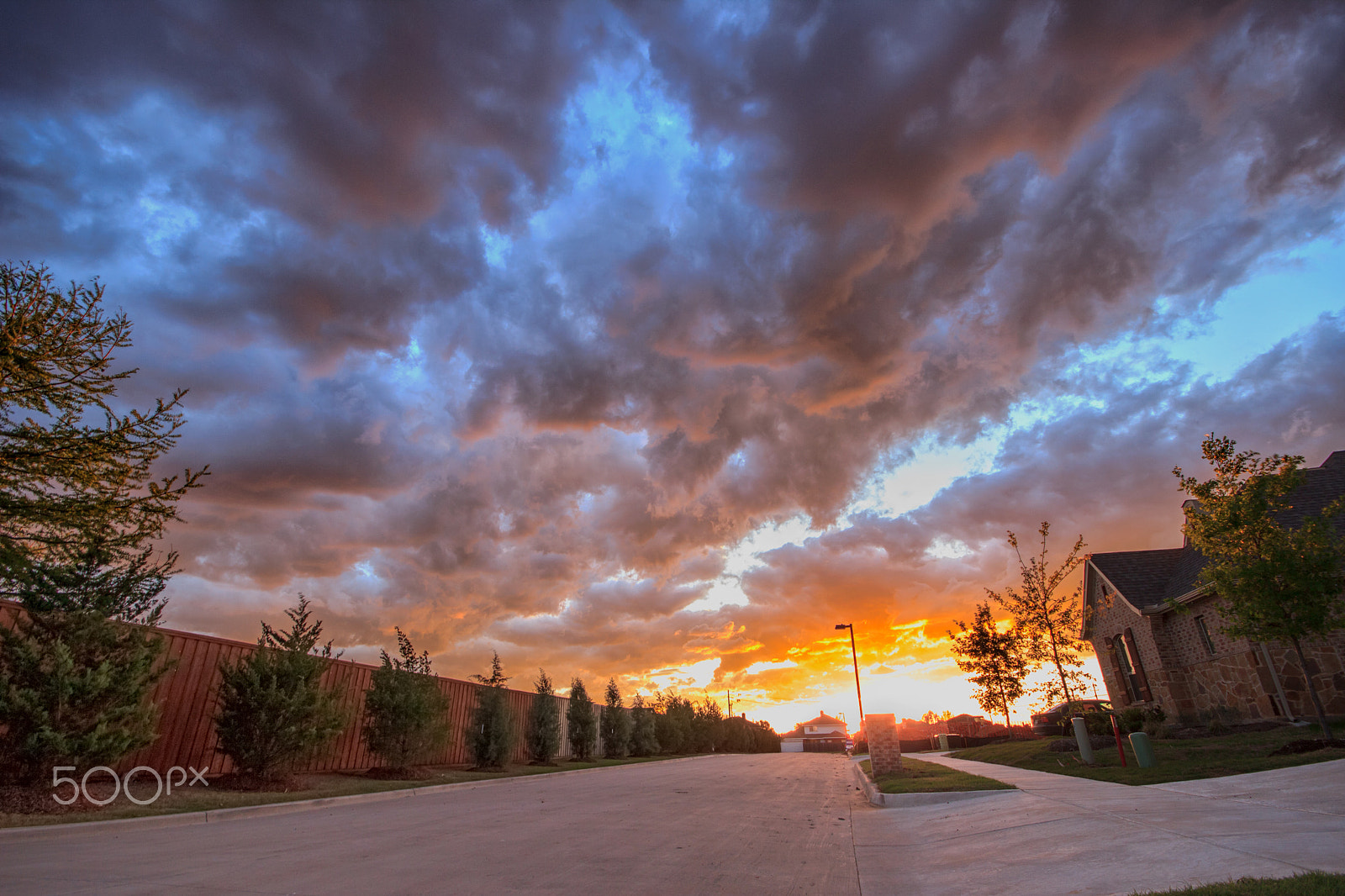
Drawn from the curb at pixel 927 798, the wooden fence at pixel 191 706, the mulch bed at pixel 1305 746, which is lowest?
the curb at pixel 927 798

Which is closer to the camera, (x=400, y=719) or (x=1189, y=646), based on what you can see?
(x=400, y=719)

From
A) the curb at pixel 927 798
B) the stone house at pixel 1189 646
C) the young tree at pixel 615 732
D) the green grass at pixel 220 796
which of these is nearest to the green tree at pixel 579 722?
the young tree at pixel 615 732

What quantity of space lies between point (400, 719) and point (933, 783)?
13.8 metres

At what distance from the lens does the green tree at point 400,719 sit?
17.6 meters

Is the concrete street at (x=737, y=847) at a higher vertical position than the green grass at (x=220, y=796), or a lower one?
lower

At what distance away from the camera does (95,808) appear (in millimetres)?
10156

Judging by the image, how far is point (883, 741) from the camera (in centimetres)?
1823

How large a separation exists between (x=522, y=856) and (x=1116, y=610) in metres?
28.3

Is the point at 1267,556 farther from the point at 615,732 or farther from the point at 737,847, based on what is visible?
the point at 615,732

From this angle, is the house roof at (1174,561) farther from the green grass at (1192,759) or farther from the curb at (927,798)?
A: the curb at (927,798)

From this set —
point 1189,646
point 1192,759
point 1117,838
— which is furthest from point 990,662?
point 1117,838

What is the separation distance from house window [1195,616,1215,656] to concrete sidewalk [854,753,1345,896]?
13.1 m

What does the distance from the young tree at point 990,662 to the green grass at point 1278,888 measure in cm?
2565

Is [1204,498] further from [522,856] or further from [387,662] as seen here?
[387,662]
